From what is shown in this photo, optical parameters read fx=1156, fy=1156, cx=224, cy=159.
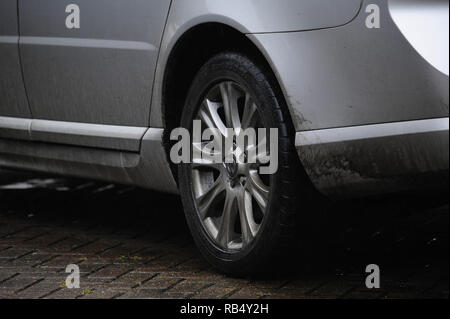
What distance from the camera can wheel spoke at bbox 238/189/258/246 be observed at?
4.71 metres

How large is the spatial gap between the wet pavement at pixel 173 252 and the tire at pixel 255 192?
0.11m

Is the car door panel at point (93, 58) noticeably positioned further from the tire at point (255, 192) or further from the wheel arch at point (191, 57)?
the tire at point (255, 192)

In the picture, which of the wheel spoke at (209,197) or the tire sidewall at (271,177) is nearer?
the tire sidewall at (271,177)

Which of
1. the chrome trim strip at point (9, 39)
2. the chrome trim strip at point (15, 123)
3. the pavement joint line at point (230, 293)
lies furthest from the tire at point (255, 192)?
the chrome trim strip at point (9, 39)

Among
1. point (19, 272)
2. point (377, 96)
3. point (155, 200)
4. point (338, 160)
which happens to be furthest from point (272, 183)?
point (155, 200)

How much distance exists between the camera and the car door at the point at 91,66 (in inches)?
201

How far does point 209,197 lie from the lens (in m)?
4.93

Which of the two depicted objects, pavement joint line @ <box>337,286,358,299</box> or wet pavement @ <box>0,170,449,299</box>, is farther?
wet pavement @ <box>0,170,449,299</box>

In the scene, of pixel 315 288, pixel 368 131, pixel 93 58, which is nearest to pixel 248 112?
pixel 368 131

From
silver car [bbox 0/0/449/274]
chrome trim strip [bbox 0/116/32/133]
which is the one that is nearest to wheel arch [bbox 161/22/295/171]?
silver car [bbox 0/0/449/274]

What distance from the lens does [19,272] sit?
16.6 ft

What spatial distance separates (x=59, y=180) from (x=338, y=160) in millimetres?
3744

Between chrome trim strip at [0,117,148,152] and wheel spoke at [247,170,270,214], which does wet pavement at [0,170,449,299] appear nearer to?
wheel spoke at [247,170,270,214]

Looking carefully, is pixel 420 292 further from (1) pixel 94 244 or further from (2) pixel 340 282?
(1) pixel 94 244
